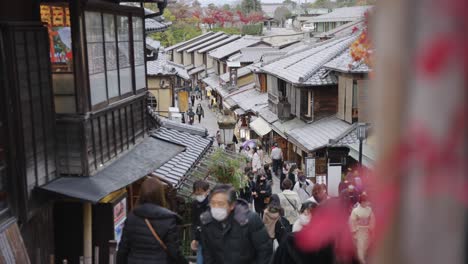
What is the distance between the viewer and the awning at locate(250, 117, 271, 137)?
1258 inches

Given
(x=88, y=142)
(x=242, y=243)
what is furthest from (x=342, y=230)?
(x=88, y=142)

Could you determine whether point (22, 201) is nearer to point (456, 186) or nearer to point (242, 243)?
point (242, 243)

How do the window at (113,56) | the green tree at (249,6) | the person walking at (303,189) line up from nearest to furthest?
the window at (113,56) → the person walking at (303,189) → the green tree at (249,6)

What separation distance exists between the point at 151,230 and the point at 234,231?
811mm

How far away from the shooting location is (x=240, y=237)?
5477 mm

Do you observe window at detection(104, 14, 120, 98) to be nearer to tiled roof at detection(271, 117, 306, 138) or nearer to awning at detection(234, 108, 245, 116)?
tiled roof at detection(271, 117, 306, 138)

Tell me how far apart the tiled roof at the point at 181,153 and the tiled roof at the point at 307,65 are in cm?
1020

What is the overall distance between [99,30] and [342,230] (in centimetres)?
817

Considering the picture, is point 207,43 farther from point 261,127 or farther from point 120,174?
point 120,174

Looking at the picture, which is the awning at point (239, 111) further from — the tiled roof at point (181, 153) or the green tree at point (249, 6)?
the green tree at point (249, 6)

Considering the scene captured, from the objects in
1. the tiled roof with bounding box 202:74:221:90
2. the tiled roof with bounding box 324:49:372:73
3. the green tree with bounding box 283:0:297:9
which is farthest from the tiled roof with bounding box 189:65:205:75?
→ the green tree with bounding box 283:0:297:9

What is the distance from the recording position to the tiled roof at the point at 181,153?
456 inches

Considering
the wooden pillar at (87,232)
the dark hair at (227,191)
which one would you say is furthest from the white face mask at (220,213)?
the wooden pillar at (87,232)

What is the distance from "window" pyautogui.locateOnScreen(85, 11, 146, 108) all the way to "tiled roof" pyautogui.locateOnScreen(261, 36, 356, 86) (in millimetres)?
13397
